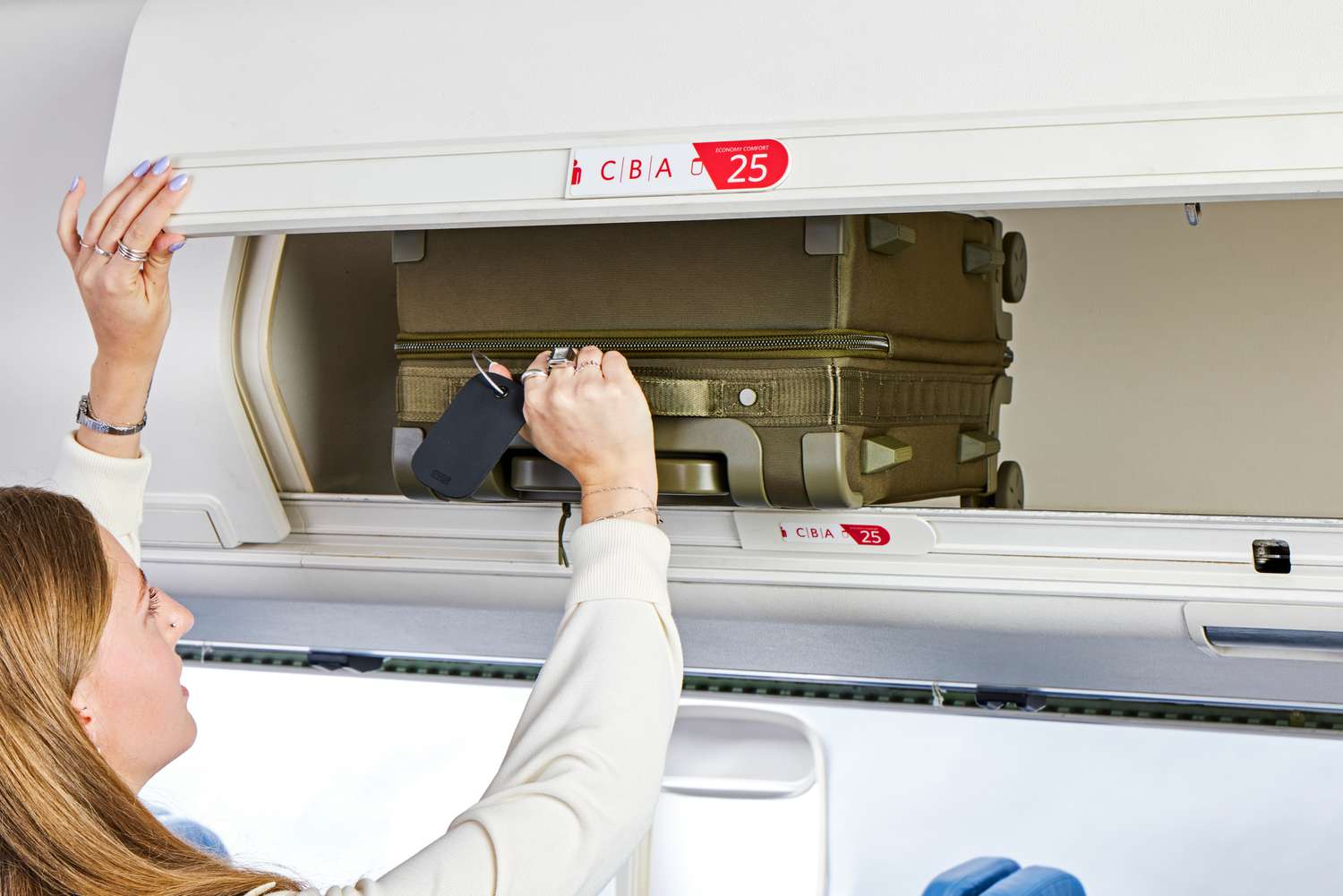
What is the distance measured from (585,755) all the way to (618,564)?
8.4 inches

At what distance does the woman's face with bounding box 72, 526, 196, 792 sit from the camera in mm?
1141

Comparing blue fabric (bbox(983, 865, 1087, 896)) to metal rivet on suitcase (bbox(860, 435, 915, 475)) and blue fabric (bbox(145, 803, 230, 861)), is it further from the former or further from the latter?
blue fabric (bbox(145, 803, 230, 861))

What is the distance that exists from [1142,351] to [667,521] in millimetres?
1233

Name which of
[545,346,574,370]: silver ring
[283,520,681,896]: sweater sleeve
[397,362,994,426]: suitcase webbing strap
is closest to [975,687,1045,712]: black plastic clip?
[397,362,994,426]: suitcase webbing strap

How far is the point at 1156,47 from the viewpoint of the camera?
111cm

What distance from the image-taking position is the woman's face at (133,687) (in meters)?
1.14

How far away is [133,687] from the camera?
1.18 m

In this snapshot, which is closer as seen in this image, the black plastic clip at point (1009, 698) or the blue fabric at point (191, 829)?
the black plastic clip at point (1009, 698)

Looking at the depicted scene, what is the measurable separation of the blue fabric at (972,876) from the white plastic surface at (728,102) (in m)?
1.20

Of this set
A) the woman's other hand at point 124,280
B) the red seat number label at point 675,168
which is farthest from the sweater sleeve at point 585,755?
the woman's other hand at point 124,280

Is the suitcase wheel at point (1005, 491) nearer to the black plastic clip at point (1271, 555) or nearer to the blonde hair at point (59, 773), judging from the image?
the black plastic clip at point (1271, 555)

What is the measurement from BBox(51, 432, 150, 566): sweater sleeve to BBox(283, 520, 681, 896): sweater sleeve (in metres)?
0.69

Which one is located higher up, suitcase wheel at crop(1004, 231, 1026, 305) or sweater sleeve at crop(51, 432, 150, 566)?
suitcase wheel at crop(1004, 231, 1026, 305)

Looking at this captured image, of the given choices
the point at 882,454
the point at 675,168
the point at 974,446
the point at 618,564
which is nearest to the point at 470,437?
the point at 618,564
